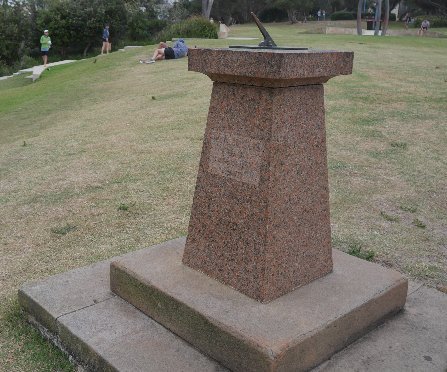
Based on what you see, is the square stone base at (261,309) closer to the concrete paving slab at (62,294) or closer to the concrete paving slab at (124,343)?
the concrete paving slab at (124,343)

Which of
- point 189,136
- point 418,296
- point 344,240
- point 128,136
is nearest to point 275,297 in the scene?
point 418,296

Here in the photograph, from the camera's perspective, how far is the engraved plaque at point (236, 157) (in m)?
3.13

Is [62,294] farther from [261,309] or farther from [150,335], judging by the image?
[261,309]

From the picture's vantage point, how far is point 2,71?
2977cm

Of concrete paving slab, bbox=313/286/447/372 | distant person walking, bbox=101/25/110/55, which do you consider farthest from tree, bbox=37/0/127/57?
concrete paving slab, bbox=313/286/447/372

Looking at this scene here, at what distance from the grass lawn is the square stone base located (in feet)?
2.31

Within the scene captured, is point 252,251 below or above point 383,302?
above

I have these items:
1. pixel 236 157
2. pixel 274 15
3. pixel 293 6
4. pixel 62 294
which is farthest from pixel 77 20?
pixel 274 15

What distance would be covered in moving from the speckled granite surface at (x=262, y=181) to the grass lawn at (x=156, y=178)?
1224 mm

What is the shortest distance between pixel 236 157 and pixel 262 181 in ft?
0.79

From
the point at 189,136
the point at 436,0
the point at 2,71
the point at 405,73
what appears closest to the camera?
the point at 189,136

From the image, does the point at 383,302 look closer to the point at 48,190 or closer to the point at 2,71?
the point at 48,190

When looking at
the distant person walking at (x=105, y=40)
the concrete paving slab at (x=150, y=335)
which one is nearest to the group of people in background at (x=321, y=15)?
the distant person walking at (x=105, y=40)

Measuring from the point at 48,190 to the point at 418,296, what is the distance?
4.64 metres
